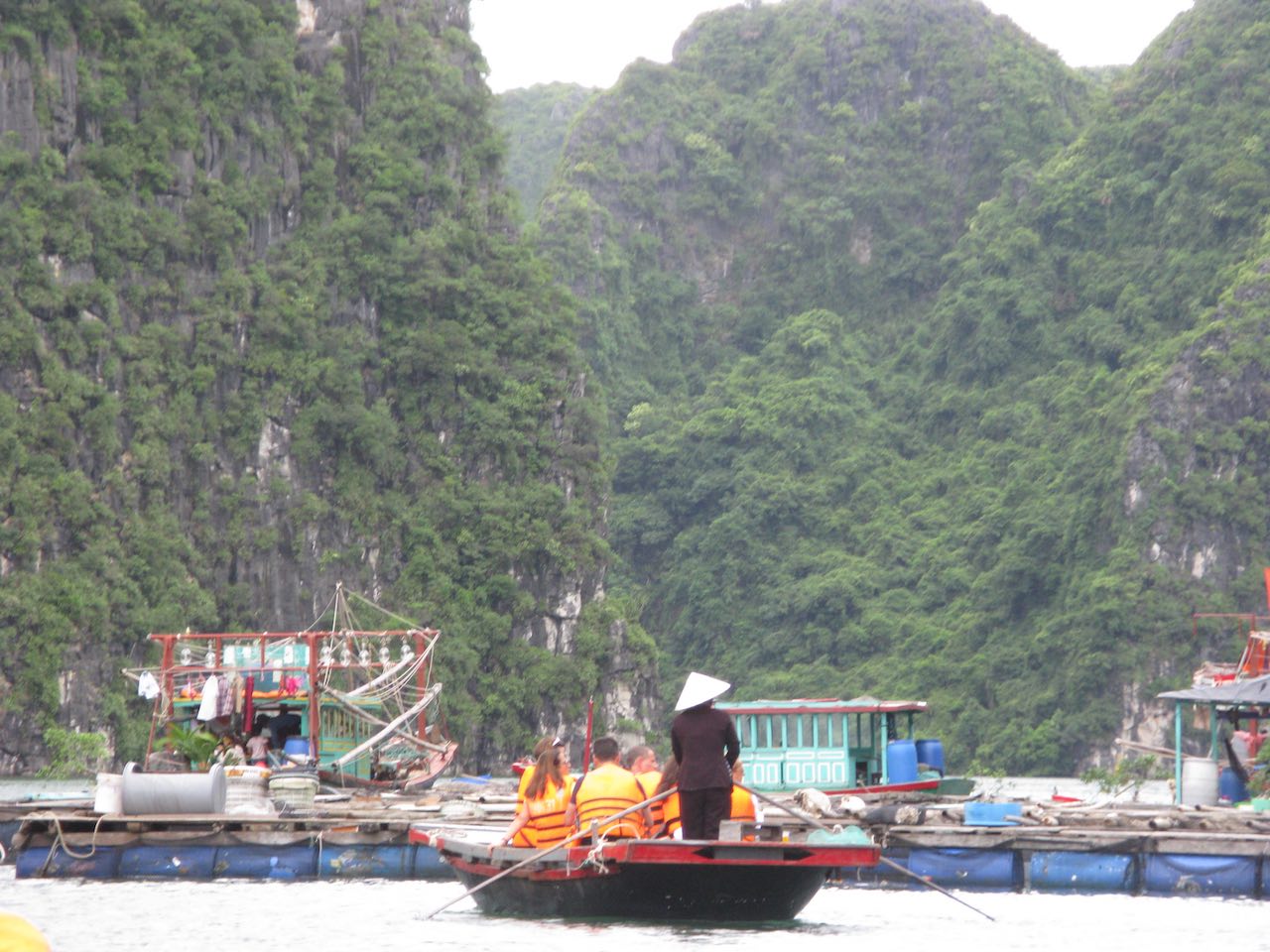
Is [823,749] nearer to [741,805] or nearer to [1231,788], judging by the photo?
[1231,788]

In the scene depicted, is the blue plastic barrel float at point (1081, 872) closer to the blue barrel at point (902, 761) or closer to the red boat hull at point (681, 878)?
the red boat hull at point (681, 878)

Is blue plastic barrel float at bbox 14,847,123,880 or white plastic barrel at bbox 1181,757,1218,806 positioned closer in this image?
blue plastic barrel float at bbox 14,847,123,880

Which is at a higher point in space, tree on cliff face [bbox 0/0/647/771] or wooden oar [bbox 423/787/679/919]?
tree on cliff face [bbox 0/0/647/771]

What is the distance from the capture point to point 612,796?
1758cm

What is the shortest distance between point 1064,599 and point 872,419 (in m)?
16.1

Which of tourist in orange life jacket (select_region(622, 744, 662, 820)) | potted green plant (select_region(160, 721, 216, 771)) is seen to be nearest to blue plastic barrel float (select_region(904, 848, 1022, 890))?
tourist in orange life jacket (select_region(622, 744, 662, 820))

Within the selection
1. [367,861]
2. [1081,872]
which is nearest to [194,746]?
[367,861]

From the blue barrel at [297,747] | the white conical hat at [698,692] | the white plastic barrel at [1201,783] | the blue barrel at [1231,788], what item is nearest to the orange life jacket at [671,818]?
the white conical hat at [698,692]

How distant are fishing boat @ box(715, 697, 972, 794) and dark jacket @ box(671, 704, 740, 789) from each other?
13.0 m

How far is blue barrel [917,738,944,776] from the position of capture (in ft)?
105

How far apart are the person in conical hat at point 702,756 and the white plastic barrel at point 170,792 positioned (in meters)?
8.70

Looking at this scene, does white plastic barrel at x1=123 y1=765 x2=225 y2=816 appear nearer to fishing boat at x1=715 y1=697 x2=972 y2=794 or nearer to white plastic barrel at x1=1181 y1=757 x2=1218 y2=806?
fishing boat at x1=715 y1=697 x2=972 y2=794

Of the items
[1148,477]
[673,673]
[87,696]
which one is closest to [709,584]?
[673,673]

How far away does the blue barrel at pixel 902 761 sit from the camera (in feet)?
98.9
